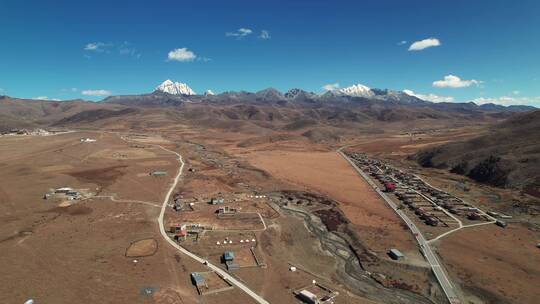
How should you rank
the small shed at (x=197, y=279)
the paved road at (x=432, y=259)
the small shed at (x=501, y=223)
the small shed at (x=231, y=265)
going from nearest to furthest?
the small shed at (x=197, y=279) < the paved road at (x=432, y=259) < the small shed at (x=231, y=265) < the small shed at (x=501, y=223)

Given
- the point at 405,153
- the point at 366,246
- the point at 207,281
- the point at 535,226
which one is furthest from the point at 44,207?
the point at 405,153

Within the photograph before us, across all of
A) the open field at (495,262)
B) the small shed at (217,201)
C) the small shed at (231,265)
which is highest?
the small shed at (217,201)

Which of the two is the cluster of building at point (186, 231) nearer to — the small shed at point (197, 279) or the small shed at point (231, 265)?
the small shed at point (231, 265)

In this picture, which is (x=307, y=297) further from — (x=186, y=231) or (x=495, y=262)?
(x=495, y=262)

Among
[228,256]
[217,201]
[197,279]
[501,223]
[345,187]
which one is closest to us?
[197,279]

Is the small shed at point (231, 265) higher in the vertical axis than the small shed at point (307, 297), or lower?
higher

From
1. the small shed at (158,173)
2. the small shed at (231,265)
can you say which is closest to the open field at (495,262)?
the small shed at (231,265)

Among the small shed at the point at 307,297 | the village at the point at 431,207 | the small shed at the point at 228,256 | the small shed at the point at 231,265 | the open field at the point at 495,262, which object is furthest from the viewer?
the village at the point at 431,207

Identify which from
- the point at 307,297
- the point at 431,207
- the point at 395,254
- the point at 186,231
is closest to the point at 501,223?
the point at 431,207

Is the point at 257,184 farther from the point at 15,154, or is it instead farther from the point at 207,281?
the point at 15,154

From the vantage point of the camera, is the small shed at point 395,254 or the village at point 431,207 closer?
the small shed at point 395,254
